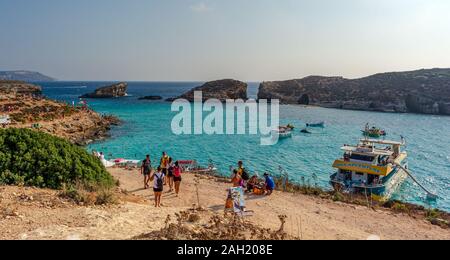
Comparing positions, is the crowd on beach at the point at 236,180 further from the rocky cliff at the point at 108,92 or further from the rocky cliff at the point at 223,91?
the rocky cliff at the point at 108,92

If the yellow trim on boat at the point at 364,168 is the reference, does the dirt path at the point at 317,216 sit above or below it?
above

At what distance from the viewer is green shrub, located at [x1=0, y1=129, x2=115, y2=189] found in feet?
38.9

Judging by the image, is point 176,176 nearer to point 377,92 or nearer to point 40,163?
point 40,163

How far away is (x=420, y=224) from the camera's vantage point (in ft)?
42.9

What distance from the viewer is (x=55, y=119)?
154ft

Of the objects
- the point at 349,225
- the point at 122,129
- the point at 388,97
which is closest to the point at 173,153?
the point at 122,129

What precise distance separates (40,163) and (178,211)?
17.8ft

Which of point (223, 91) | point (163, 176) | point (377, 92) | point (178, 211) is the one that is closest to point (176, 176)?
point (163, 176)

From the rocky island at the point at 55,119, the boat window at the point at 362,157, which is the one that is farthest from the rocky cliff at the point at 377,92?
the boat window at the point at 362,157

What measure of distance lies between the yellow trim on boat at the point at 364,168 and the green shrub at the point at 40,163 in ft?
60.3

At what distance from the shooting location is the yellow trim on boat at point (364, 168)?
24.3 m

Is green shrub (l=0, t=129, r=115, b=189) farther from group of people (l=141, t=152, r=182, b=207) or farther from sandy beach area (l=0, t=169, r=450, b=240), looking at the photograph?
group of people (l=141, t=152, r=182, b=207)

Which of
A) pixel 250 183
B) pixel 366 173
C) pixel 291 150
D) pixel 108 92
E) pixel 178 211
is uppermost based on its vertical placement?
pixel 108 92
